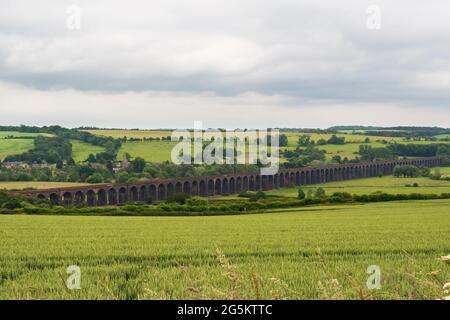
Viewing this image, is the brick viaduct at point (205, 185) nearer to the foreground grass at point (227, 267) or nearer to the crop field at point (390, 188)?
the crop field at point (390, 188)

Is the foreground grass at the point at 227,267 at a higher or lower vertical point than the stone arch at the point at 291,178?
higher

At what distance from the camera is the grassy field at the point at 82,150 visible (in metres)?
176

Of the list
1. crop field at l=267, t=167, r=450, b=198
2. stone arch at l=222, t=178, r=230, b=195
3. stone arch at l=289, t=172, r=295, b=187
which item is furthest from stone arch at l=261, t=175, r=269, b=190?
stone arch at l=222, t=178, r=230, b=195

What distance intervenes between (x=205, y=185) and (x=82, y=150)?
7529 cm

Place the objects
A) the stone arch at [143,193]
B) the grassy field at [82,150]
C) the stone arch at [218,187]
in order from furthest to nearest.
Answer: the grassy field at [82,150]
the stone arch at [218,187]
the stone arch at [143,193]

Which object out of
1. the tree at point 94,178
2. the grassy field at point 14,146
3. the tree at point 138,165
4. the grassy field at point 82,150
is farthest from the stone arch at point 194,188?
the grassy field at point 14,146

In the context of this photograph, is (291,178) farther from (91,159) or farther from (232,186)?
(91,159)

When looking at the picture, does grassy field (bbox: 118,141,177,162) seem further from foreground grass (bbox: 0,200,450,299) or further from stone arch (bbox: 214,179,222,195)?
foreground grass (bbox: 0,200,450,299)

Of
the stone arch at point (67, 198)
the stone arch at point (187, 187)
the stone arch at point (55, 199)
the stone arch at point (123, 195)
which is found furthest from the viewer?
the stone arch at point (187, 187)

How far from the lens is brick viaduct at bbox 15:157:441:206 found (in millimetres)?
99238

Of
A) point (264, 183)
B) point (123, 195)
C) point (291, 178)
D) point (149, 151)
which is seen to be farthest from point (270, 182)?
point (149, 151)
